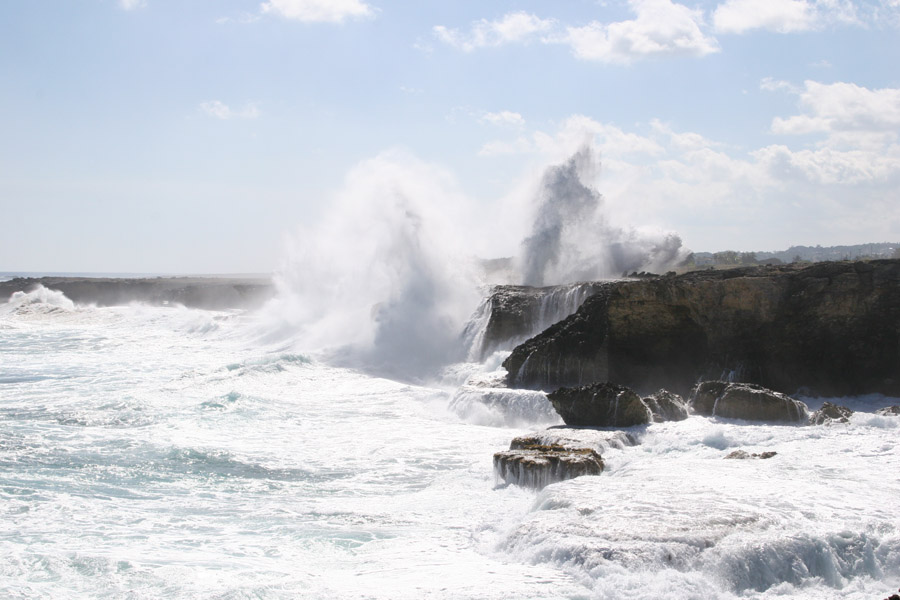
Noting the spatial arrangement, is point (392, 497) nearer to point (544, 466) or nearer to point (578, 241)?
point (544, 466)

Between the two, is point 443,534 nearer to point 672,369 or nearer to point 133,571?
point 133,571

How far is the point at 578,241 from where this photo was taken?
32.8m

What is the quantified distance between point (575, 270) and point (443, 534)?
79.9ft

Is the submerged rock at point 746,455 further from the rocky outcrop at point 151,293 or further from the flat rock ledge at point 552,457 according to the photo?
the rocky outcrop at point 151,293

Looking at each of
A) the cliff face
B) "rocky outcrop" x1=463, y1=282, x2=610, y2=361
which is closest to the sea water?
the cliff face

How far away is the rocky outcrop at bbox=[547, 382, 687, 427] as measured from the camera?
44.8 feet

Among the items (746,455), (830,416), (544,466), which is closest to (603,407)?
(746,455)

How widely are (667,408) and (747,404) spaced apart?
1.46 meters

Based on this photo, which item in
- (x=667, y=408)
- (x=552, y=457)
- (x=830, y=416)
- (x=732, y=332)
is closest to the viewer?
(x=552, y=457)

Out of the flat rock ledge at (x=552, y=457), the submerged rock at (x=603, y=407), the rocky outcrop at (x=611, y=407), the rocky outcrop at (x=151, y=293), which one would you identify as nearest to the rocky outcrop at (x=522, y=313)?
the rocky outcrop at (x=611, y=407)

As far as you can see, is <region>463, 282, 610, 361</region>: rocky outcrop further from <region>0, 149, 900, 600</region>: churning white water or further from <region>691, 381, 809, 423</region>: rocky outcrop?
<region>691, 381, 809, 423</region>: rocky outcrop

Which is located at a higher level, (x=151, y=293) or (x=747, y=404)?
(x=151, y=293)

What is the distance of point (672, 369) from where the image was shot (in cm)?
1791

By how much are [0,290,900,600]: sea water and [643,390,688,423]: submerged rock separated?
29.8 inches
